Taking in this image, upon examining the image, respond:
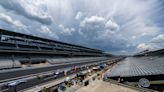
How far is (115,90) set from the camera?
22.9 meters

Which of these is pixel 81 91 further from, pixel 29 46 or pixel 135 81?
pixel 29 46

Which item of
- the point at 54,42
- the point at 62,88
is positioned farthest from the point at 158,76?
the point at 54,42

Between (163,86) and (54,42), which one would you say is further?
(54,42)

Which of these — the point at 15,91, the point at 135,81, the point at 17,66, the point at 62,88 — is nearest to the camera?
the point at 15,91

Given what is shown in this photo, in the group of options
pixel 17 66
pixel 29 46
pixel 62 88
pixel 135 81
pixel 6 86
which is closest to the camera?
pixel 62 88

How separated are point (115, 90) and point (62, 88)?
29.8 ft

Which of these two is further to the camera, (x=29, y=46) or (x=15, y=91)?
(x=29, y=46)

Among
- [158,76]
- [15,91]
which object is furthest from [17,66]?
[158,76]

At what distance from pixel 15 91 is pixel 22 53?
168 feet

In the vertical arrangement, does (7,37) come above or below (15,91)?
above

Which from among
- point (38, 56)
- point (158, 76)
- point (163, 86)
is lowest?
point (163, 86)

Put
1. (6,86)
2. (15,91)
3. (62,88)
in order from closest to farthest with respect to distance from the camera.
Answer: (15,91) → (62,88) → (6,86)

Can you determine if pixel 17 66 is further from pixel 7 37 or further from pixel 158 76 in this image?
pixel 158 76

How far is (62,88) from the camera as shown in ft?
80.5
